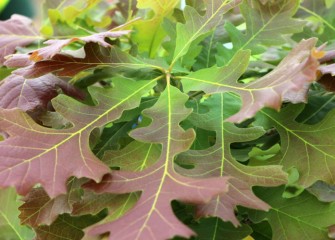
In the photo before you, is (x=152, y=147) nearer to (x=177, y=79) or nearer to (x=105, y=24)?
(x=177, y=79)

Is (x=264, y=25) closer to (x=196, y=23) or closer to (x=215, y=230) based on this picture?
(x=196, y=23)

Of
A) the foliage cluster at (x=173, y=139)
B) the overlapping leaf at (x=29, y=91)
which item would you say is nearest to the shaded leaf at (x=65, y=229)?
the foliage cluster at (x=173, y=139)

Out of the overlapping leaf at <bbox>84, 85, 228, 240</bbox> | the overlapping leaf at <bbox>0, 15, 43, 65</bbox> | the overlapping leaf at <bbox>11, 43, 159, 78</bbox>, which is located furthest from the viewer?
the overlapping leaf at <bbox>0, 15, 43, 65</bbox>

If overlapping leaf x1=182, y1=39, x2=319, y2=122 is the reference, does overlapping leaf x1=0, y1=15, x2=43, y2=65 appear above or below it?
below

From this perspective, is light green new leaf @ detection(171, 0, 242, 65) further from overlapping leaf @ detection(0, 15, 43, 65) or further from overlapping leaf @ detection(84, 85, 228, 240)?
overlapping leaf @ detection(0, 15, 43, 65)

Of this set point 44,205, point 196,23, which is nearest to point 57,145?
point 44,205

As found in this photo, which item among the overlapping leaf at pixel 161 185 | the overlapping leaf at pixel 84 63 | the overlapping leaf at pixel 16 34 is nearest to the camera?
the overlapping leaf at pixel 161 185

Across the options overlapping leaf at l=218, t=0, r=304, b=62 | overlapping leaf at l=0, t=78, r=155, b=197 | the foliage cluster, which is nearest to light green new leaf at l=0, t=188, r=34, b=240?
the foliage cluster

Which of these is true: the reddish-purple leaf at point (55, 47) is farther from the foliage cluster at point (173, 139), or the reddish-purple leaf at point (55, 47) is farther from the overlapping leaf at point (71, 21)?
the overlapping leaf at point (71, 21)
